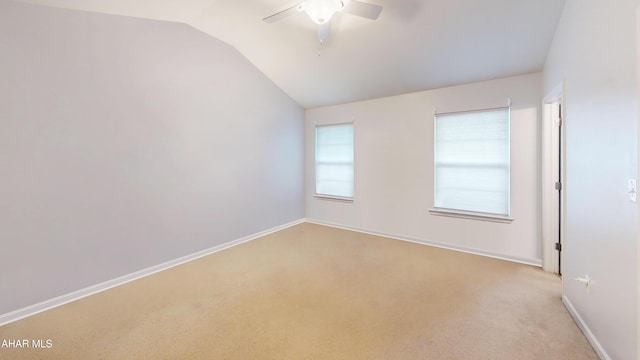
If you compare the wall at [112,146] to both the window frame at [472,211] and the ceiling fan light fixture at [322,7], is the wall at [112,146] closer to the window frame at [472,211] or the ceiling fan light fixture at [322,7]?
the ceiling fan light fixture at [322,7]

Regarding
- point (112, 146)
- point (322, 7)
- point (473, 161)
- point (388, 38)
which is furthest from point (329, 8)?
point (473, 161)

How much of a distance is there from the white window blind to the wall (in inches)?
111

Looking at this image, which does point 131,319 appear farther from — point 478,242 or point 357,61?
point 478,242

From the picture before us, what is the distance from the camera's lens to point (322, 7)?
2.12 m

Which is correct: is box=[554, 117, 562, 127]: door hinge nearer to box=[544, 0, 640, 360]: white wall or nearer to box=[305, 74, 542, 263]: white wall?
box=[305, 74, 542, 263]: white wall

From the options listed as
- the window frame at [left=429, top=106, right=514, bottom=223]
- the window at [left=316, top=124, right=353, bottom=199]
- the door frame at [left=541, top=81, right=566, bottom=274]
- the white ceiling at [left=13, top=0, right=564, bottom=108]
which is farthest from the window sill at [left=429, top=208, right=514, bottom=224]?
the white ceiling at [left=13, top=0, right=564, bottom=108]

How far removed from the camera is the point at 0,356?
5.84 feet

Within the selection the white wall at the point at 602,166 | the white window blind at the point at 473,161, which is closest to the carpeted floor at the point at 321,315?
the white wall at the point at 602,166

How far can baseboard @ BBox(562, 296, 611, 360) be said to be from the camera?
166cm

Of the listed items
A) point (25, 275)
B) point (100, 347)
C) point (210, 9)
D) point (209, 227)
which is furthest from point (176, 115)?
point (100, 347)

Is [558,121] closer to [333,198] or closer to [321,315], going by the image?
A: [321,315]

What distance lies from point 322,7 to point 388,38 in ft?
4.12

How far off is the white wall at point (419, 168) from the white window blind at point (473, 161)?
0.11m

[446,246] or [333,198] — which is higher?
[333,198]
